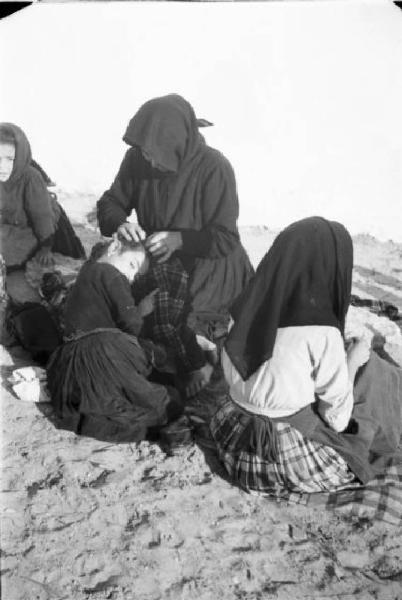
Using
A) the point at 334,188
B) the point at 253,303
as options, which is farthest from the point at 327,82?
the point at 253,303

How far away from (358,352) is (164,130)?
1883mm

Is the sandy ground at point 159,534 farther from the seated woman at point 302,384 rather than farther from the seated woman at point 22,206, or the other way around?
the seated woman at point 22,206

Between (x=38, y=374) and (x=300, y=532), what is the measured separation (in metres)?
1.75

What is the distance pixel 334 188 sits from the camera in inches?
231

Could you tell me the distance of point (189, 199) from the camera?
4082mm

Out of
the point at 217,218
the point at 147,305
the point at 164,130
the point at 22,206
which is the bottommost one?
the point at 147,305

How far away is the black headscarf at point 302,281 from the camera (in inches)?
98.7

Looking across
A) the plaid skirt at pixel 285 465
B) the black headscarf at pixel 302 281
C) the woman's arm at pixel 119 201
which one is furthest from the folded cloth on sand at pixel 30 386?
the black headscarf at pixel 302 281

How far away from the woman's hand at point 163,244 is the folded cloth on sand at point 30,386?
107cm

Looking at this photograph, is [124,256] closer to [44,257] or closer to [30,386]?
[30,386]

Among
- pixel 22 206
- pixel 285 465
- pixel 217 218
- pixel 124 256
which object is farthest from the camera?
pixel 22 206

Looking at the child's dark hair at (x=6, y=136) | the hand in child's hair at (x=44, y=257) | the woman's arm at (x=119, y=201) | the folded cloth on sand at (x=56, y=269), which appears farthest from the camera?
the hand in child's hair at (x=44, y=257)

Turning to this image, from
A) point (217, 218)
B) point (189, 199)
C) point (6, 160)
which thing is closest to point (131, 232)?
point (189, 199)

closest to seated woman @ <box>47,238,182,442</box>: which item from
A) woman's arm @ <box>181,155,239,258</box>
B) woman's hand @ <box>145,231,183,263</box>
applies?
woman's hand @ <box>145,231,183,263</box>
